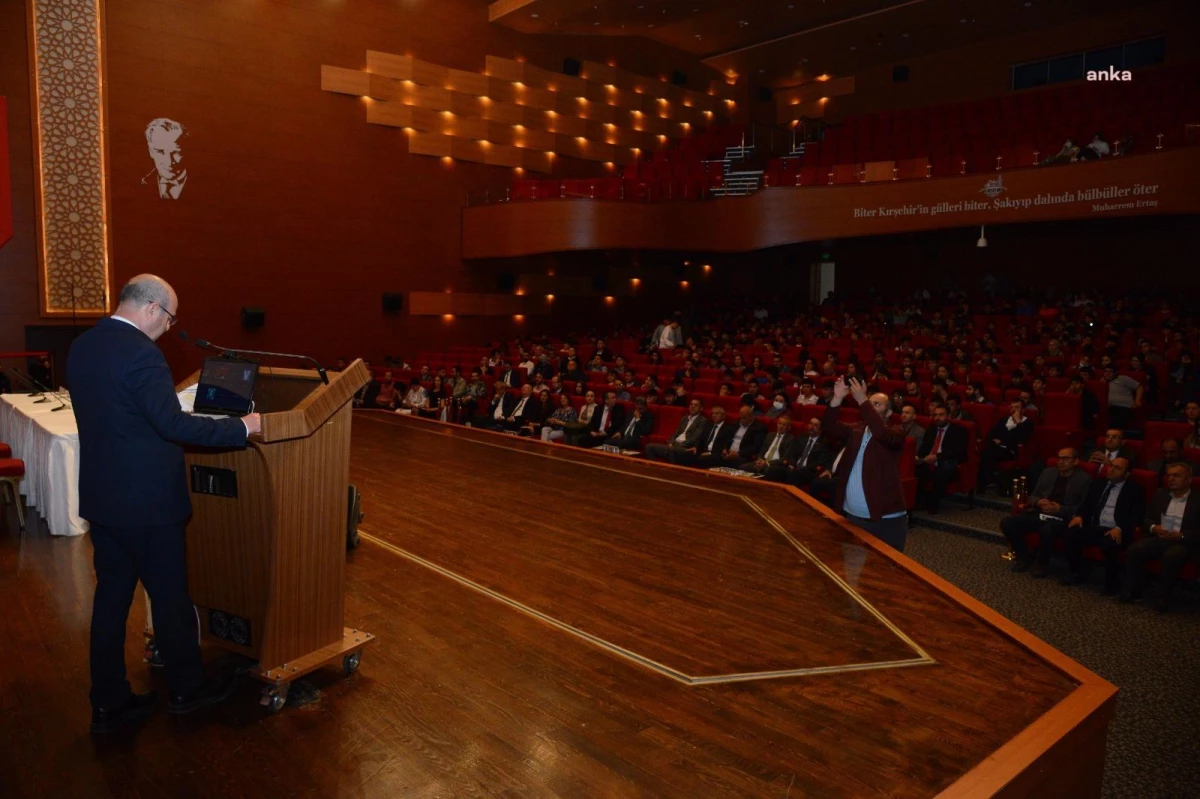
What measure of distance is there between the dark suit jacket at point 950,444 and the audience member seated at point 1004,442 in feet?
0.53

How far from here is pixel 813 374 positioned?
18.7 feet

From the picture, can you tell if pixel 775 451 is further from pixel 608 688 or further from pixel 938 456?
pixel 608 688

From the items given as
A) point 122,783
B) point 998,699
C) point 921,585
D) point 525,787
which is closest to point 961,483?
point 921,585

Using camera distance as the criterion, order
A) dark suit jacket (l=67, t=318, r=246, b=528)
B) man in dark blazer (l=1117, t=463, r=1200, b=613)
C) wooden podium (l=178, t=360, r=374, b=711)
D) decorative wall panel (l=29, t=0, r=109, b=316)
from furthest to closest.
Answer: decorative wall panel (l=29, t=0, r=109, b=316)
man in dark blazer (l=1117, t=463, r=1200, b=613)
wooden podium (l=178, t=360, r=374, b=711)
dark suit jacket (l=67, t=318, r=246, b=528)

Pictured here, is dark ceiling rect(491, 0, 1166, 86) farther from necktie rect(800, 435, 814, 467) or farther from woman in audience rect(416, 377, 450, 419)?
necktie rect(800, 435, 814, 467)

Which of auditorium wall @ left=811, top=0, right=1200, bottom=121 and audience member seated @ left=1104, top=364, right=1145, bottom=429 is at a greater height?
auditorium wall @ left=811, top=0, right=1200, bottom=121

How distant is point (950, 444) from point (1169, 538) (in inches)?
53.3

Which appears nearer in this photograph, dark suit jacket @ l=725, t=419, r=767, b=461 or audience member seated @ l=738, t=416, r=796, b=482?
audience member seated @ l=738, t=416, r=796, b=482

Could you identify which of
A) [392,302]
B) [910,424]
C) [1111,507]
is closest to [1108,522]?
[1111,507]

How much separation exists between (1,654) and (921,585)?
2.29 meters

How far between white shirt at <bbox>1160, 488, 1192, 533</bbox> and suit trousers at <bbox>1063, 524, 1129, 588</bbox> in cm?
14

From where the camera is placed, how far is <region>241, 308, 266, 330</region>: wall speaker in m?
7.69

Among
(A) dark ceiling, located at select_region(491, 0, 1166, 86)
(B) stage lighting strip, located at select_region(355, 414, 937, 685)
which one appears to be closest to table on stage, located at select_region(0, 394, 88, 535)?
(B) stage lighting strip, located at select_region(355, 414, 937, 685)

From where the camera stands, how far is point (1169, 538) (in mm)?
2852
